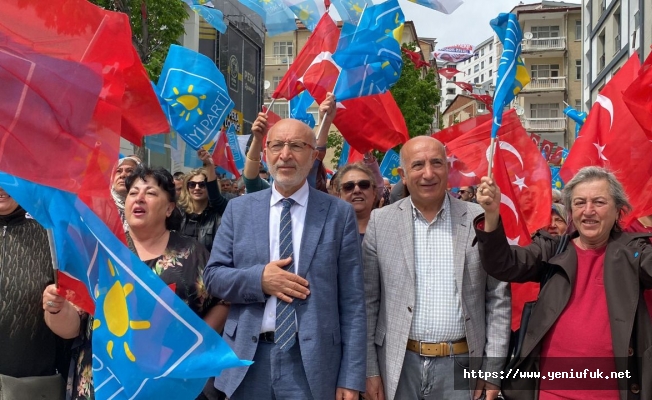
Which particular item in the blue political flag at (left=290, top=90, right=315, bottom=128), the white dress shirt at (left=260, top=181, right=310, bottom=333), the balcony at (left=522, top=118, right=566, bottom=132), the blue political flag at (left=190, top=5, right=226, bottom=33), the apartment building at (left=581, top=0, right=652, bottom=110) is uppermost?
the balcony at (left=522, top=118, right=566, bottom=132)

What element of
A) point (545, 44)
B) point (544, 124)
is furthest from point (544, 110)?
point (545, 44)

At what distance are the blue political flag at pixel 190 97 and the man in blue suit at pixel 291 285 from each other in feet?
8.47

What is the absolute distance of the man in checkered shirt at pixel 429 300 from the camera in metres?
3.27

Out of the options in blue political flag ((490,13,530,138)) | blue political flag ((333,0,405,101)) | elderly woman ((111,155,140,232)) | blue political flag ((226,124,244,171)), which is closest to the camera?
blue political flag ((490,13,530,138))

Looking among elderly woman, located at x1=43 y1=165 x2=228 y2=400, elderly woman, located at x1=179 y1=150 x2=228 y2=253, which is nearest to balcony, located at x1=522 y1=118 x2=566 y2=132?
elderly woman, located at x1=179 y1=150 x2=228 y2=253

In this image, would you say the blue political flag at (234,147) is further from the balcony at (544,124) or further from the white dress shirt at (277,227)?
the balcony at (544,124)

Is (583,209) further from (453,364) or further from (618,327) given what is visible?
(453,364)

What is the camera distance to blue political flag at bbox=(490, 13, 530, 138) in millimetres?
3664

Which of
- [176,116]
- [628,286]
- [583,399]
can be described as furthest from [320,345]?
[176,116]

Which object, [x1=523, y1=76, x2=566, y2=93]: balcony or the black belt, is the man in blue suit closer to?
the black belt

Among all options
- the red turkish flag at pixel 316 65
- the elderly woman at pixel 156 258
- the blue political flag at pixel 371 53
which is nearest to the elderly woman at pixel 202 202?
the red turkish flag at pixel 316 65

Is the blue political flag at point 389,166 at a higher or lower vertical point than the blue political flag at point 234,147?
higher

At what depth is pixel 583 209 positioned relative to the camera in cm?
324

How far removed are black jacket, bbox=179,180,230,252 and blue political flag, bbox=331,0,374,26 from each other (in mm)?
1912
